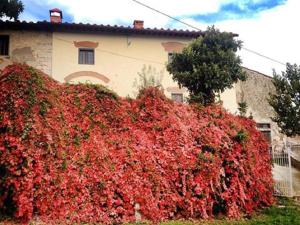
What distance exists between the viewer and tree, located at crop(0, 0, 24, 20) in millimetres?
17641

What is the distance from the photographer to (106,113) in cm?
1030

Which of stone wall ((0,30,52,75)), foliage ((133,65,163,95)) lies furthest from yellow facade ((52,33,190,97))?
stone wall ((0,30,52,75))

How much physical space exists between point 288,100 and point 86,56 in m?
11.1

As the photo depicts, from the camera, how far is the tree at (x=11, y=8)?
17.6 meters

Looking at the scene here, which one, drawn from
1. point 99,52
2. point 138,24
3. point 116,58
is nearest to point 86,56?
point 99,52

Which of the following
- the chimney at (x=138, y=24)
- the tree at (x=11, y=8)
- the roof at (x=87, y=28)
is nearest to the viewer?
the tree at (x=11, y=8)

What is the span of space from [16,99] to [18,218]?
9.18ft

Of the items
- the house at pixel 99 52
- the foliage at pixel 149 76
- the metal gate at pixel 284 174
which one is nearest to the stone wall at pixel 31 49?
the house at pixel 99 52

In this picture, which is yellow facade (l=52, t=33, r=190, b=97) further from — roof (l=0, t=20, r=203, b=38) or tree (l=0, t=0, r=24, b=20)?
tree (l=0, t=0, r=24, b=20)

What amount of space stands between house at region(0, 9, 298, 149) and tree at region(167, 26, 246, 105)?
709 cm

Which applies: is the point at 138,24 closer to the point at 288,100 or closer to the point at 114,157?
the point at 288,100

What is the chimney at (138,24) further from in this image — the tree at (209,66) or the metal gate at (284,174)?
the metal gate at (284,174)

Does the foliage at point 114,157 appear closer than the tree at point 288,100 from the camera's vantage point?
Yes

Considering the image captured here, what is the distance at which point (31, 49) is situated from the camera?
64.9 ft
